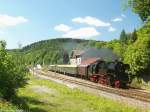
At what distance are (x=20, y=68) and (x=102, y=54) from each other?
75.7m

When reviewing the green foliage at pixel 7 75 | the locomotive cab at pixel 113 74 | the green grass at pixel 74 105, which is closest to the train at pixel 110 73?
the locomotive cab at pixel 113 74

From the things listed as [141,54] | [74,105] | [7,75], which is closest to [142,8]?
[141,54]

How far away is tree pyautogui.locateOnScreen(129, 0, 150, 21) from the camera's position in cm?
4609

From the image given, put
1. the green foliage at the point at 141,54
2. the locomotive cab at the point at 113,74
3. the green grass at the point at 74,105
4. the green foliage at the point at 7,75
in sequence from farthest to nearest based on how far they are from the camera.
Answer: the green foliage at the point at 141,54, the locomotive cab at the point at 113,74, the green grass at the point at 74,105, the green foliage at the point at 7,75

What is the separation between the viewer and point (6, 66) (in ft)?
74.4

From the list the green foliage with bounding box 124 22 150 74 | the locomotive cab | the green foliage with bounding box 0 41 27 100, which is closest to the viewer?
the green foliage with bounding box 0 41 27 100

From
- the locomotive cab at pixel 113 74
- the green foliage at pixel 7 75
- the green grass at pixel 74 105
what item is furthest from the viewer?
the locomotive cab at pixel 113 74

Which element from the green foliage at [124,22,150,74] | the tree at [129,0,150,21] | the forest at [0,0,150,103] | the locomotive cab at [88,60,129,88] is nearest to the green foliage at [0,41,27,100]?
the forest at [0,0,150,103]

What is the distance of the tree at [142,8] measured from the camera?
151ft

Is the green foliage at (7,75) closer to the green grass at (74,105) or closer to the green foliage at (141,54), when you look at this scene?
the green grass at (74,105)

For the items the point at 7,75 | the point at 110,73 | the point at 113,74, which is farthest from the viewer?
the point at 110,73

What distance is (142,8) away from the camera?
4666 centimetres

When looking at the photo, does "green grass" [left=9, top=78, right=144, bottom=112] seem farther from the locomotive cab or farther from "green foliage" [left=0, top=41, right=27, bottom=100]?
the locomotive cab

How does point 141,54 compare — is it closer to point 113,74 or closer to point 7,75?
point 113,74
